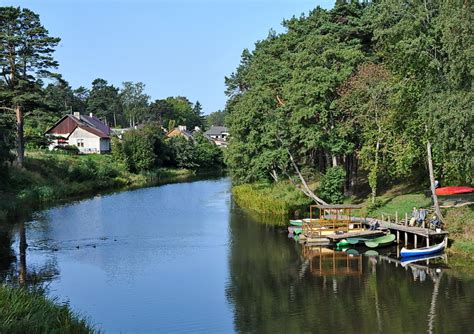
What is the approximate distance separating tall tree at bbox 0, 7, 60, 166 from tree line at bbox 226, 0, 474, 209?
19799 millimetres

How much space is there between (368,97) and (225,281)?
1757cm

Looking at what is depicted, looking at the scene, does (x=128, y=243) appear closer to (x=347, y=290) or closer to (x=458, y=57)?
(x=347, y=290)

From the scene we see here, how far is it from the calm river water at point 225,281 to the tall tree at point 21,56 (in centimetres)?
1708

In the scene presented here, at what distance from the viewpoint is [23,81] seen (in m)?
Result: 51.2

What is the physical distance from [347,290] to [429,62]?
11.8 m

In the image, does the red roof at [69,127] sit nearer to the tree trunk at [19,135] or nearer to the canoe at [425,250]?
the tree trunk at [19,135]

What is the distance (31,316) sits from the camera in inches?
559

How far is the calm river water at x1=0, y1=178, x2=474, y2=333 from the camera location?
19.0m

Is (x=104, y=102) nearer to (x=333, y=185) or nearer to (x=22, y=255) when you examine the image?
(x=333, y=185)

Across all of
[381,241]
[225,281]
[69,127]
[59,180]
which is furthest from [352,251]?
[69,127]

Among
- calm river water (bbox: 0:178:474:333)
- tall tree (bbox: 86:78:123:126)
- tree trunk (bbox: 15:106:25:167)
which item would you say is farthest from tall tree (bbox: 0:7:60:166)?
tall tree (bbox: 86:78:123:126)

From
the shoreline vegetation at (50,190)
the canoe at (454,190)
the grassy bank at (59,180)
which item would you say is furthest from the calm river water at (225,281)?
the grassy bank at (59,180)

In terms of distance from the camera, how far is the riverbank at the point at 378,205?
90.4 feet

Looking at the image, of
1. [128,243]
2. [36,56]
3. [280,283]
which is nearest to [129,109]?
[36,56]
